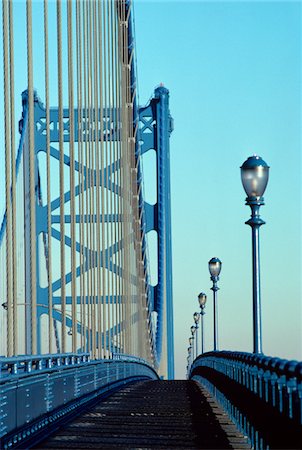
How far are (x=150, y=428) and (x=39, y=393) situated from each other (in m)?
1.03

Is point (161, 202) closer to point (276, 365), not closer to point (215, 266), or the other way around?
point (215, 266)

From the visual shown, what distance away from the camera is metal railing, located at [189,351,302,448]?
22.8 ft

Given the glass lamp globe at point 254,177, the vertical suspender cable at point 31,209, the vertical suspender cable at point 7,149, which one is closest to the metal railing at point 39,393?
the vertical suspender cable at point 31,209

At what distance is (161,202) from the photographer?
5162 cm

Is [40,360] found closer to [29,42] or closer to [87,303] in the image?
[29,42]

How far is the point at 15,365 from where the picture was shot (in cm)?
1025

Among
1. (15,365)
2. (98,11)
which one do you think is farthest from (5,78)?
(98,11)

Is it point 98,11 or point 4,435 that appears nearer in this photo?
point 4,435

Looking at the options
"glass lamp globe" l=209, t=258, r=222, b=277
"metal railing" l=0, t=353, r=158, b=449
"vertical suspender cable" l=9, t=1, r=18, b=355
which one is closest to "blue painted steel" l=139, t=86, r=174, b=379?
"glass lamp globe" l=209, t=258, r=222, b=277

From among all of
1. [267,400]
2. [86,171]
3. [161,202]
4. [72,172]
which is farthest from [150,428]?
[161,202]

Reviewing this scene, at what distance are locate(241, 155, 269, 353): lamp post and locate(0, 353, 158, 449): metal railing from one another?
198 centimetres

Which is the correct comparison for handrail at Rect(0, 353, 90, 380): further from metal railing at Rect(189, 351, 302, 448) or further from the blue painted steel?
the blue painted steel

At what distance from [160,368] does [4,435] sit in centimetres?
4543

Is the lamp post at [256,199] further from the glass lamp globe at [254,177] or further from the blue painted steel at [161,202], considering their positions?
the blue painted steel at [161,202]
